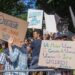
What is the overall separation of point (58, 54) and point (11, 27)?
5.15 ft

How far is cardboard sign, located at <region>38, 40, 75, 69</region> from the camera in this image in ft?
42.4

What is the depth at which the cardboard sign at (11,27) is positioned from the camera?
13664 mm

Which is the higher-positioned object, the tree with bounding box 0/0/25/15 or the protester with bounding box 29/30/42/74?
the protester with bounding box 29/30/42/74

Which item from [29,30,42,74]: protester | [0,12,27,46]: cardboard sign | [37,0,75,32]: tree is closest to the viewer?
[29,30,42,74]: protester

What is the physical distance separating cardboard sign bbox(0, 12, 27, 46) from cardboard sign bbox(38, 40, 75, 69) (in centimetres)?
79

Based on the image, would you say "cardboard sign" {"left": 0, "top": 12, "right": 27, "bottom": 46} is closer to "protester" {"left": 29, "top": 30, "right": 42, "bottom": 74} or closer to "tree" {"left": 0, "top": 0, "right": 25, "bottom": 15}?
"protester" {"left": 29, "top": 30, "right": 42, "bottom": 74}

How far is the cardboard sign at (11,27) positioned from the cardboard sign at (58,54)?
0.79m

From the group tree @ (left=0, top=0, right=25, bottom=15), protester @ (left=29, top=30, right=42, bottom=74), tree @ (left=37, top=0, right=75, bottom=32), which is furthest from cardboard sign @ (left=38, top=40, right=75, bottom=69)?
tree @ (left=0, top=0, right=25, bottom=15)

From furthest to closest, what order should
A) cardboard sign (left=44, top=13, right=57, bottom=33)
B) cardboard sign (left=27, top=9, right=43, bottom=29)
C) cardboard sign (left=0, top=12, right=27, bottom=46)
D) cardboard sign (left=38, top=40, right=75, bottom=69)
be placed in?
cardboard sign (left=27, top=9, right=43, bottom=29)
cardboard sign (left=44, top=13, right=57, bottom=33)
cardboard sign (left=0, top=12, right=27, bottom=46)
cardboard sign (left=38, top=40, right=75, bottom=69)

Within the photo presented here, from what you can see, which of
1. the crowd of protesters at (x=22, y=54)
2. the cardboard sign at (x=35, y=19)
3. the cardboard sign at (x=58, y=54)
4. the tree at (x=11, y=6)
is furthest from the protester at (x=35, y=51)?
the tree at (x=11, y=6)

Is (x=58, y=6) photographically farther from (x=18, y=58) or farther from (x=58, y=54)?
(x=58, y=54)

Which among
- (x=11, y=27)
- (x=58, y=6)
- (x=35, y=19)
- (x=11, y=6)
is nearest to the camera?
(x=11, y=27)

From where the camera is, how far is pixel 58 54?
13.0 m

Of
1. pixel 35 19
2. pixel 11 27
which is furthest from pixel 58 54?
pixel 35 19
